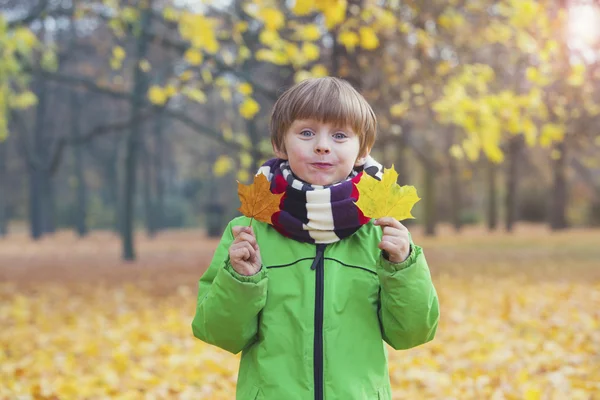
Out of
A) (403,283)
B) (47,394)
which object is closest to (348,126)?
(403,283)

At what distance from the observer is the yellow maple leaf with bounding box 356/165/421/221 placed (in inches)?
63.7

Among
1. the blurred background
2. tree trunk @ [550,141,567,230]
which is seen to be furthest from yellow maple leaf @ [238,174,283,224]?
tree trunk @ [550,141,567,230]

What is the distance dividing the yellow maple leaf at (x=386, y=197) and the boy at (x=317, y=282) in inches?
2.3

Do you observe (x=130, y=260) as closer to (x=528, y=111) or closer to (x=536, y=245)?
(x=528, y=111)

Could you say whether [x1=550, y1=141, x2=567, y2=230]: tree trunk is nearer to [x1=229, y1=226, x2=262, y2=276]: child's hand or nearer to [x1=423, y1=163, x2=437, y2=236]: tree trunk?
[x1=423, y1=163, x2=437, y2=236]: tree trunk

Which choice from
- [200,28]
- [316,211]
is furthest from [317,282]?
[200,28]

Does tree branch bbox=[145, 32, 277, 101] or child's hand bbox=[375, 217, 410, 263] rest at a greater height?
tree branch bbox=[145, 32, 277, 101]

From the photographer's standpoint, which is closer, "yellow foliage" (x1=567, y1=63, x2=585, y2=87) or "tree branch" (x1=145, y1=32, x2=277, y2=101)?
"yellow foliage" (x1=567, y1=63, x2=585, y2=87)

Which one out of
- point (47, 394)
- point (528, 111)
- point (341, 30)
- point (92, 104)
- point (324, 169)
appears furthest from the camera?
point (92, 104)

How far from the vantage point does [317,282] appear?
1.78m

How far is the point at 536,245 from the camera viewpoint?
16781 mm

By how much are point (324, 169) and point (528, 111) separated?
5.82 m

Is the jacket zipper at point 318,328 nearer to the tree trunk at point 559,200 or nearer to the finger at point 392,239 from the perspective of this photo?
the finger at point 392,239

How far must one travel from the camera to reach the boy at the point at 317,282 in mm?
1735
